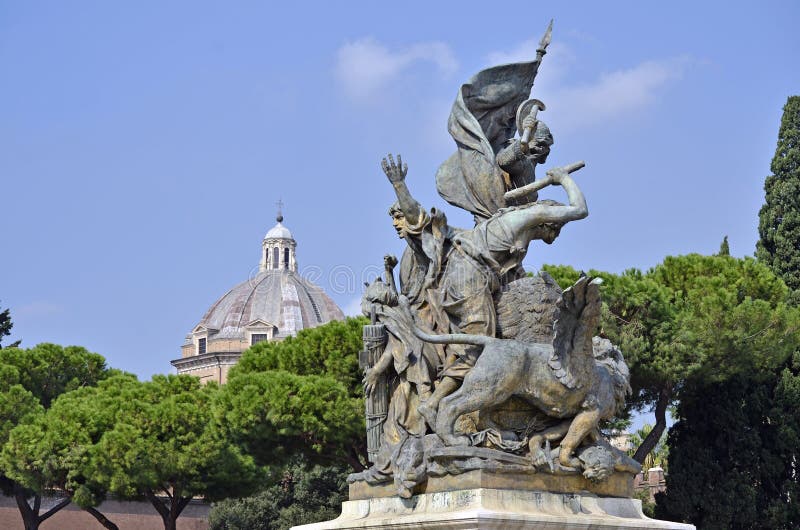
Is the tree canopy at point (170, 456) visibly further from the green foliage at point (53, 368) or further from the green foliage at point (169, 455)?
the green foliage at point (53, 368)

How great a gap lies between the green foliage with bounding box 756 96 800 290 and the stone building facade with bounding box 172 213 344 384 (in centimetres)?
4528

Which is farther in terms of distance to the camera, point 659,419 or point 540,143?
point 659,419

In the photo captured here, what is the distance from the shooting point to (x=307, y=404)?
78.9 feet

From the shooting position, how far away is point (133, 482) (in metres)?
25.5

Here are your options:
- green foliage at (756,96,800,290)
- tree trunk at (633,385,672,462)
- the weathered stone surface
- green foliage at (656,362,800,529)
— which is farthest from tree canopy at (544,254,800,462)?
the weathered stone surface

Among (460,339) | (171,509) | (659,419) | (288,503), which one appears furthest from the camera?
(288,503)

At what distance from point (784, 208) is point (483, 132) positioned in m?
17.9

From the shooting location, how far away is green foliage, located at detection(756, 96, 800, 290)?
85.9 feet

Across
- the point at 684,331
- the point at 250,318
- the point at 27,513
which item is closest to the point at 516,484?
the point at 684,331

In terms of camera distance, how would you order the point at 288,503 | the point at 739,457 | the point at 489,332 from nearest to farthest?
the point at 489,332
the point at 739,457
the point at 288,503

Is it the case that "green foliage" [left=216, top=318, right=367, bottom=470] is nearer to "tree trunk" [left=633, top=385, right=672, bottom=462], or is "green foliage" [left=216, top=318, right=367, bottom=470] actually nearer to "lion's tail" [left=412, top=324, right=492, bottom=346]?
"tree trunk" [left=633, top=385, right=672, bottom=462]

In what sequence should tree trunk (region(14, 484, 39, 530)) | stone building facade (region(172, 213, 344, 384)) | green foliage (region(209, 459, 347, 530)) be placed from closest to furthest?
tree trunk (region(14, 484, 39, 530)) < green foliage (region(209, 459, 347, 530)) < stone building facade (region(172, 213, 344, 384))

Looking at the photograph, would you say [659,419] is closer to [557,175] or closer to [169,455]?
[169,455]

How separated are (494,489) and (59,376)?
87.4 feet
